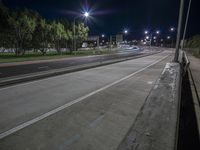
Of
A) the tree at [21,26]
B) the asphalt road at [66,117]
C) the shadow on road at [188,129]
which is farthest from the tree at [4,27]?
the shadow on road at [188,129]

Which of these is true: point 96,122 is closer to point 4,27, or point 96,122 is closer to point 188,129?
point 188,129

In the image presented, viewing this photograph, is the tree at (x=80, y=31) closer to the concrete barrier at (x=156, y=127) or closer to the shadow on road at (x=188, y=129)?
the shadow on road at (x=188, y=129)

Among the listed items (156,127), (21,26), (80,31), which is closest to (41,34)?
(21,26)

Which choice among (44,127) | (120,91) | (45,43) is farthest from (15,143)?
(45,43)

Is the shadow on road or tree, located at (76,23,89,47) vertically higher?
tree, located at (76,23,89,47)

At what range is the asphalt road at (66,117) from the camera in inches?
145

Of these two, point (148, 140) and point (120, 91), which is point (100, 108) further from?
point (148, 140)

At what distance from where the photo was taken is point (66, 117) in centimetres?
503

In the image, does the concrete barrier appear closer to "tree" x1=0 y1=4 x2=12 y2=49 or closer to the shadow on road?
the shadow on road

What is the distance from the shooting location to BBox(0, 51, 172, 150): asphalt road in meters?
3.69

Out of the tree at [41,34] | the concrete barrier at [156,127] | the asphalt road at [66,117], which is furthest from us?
the tree at [41,34]

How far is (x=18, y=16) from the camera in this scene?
34562mm

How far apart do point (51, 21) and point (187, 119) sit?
146 feet

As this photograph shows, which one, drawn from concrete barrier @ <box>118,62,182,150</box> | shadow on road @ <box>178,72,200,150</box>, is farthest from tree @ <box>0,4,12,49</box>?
concrete barrier @ <box>118,62,182,150</box>
